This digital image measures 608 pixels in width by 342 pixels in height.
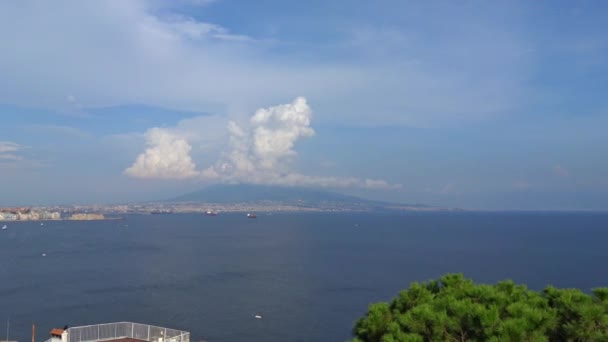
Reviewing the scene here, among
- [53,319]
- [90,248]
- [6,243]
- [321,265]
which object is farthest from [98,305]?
[6,243]

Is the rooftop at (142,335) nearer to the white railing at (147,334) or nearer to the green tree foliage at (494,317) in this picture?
A: the white railing at (147,334)

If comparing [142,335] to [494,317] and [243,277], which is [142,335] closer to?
[494,317]

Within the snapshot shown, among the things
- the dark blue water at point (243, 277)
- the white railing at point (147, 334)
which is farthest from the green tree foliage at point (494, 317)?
the dark blue water at point (243, 277)

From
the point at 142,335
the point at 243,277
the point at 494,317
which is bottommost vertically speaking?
the point at 243,277

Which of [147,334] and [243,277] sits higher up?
[147,334]

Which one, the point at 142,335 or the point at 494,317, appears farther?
the point at 142,335

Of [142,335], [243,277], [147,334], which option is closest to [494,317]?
[147,334]
